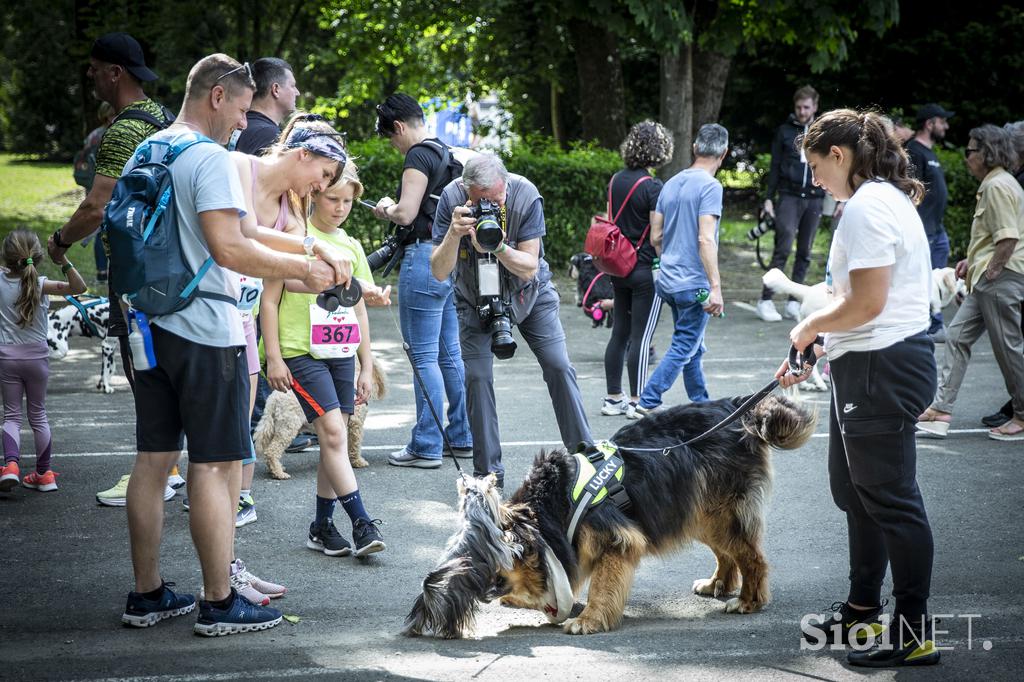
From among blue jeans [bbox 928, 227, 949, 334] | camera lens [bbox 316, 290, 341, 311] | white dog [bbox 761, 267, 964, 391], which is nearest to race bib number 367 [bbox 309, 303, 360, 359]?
camera lens [bbox 316, 290, 341, 311]

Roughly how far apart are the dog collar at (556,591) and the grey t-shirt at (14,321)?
364cm

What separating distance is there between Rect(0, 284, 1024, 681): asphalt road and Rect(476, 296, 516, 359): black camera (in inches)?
39.7

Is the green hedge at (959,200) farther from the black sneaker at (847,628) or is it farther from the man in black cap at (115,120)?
the man in black cap at (115,120)

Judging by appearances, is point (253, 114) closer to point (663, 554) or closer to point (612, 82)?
point (663, 554)

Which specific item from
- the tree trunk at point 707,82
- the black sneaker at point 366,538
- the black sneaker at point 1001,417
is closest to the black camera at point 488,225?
the black sneaker at point 366,538

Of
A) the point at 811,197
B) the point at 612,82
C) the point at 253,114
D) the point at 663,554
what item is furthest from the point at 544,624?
the point at 612,82

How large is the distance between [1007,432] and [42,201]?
2499cm

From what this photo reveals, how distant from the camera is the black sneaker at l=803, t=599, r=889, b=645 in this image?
157 inches

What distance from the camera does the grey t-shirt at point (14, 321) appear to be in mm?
5988

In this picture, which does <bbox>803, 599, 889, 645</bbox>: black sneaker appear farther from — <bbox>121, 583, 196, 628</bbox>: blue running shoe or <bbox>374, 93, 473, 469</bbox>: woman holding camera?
<bbox>374, 93, 473, 469</bbox>: woman holding camera

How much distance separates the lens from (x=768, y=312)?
12.3m

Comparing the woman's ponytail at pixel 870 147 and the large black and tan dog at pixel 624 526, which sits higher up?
the woman's ponytail at pixel 870 147

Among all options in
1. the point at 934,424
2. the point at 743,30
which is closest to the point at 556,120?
the point at 743,30

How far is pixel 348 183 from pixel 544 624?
232 cm
